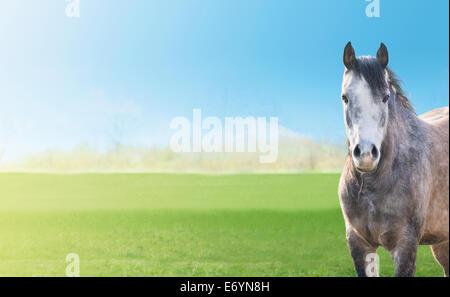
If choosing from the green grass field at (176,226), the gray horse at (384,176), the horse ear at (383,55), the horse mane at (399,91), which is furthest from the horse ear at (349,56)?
the green grass field at (176,226)

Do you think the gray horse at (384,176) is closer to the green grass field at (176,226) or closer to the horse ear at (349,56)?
the horse ear at (349,56)

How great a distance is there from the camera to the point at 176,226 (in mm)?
8891

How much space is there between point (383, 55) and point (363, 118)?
628 millimetres

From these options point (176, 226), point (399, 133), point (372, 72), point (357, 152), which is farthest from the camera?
point (176, 226)

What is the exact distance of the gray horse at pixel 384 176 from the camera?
291 centimetres

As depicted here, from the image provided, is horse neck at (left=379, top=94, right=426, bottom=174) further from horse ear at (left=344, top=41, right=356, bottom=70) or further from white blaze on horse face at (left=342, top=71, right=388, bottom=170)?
horse ear at (left=344, top=41, right=356, bottom=70)

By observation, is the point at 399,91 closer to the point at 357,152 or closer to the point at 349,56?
the point at 349,56

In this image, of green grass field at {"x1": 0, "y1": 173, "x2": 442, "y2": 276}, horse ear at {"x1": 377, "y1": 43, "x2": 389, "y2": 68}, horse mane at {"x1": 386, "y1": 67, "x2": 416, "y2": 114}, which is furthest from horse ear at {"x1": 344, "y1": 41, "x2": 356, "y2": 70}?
green grass field at {"x1": 0, "y1": 173, "x2": 442, "y2": 276}

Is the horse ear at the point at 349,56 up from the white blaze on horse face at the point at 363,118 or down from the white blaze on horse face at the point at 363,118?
up

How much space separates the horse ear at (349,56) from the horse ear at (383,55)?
0.21 metres

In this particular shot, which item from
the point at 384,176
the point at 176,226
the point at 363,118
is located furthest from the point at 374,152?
the point at 176,226

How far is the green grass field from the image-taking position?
7.02m
